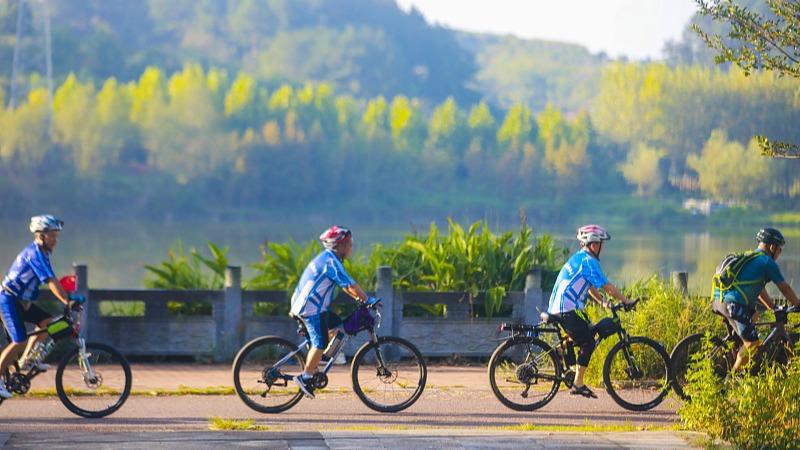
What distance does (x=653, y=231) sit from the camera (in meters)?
67.2

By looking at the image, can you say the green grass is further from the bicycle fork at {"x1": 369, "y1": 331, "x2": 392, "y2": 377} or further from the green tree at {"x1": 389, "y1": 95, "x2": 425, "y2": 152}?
the green tree at {"x1": 389, "y1": 95, "x2": 425, "y2": 152}

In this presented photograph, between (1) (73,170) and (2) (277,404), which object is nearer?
(2) (277,404)

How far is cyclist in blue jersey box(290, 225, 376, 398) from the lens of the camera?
1069cm

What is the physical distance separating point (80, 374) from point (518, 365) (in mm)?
3851

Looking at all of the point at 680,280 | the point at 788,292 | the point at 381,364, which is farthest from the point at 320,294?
the point at 680,280

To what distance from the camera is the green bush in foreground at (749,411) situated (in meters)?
8.27

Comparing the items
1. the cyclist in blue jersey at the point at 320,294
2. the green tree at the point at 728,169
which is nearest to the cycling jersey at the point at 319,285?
the cyclist in blue jersey at the point at 320,294

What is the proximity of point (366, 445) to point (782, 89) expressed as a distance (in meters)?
24.1

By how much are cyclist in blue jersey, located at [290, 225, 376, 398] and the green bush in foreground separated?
122 inches

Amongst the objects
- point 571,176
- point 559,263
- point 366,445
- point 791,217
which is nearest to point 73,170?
point 571,176

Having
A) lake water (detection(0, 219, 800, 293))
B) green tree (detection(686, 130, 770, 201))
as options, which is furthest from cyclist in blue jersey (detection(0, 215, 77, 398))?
green tree (detection(686, 130, 770, 201))

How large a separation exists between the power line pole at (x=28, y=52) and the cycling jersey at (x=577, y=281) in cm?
12151

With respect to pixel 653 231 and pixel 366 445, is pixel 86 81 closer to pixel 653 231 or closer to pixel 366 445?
pixel 653 231

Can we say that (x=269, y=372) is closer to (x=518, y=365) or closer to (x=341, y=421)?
(x=341, y=421)
